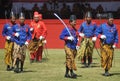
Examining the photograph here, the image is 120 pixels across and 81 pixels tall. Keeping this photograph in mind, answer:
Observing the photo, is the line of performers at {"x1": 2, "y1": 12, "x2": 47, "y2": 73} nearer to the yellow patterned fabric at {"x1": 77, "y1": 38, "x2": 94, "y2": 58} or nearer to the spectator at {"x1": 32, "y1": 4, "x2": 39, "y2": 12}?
the yellow patterned fabric at {"x1": 77, "y1": 38, "x2": 94, "y2": 58}

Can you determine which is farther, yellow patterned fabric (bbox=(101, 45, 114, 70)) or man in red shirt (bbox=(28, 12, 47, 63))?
man in red shirt (bbox=(28, 12, 47, 63))

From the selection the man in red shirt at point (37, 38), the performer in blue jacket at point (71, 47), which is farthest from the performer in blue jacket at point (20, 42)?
the man in red shirt at point (37, 38)

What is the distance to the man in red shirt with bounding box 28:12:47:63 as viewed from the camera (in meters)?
23.1

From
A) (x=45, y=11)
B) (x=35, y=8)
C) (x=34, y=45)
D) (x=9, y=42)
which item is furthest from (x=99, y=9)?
(x=9, y=42)

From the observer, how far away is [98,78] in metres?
17.1

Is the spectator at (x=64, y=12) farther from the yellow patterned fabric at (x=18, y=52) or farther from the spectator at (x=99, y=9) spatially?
the yellow patterned fabric at (x=18, y=52)

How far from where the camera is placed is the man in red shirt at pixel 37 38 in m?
23.1

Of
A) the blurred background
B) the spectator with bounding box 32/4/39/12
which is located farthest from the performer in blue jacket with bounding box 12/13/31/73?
the spectator with bounding box 32/4/39/12

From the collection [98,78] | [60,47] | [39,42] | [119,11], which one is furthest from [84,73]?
[119,11]

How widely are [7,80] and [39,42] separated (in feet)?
22.4

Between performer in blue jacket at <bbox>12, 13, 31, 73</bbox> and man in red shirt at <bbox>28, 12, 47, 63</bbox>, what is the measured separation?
4281 mm

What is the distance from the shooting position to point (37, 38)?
23.3 meters

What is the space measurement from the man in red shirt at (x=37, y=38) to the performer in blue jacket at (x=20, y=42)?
169 inches

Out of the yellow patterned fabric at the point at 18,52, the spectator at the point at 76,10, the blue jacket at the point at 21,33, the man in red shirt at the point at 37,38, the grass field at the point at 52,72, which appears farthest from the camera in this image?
the spectator at the point at 76,10
